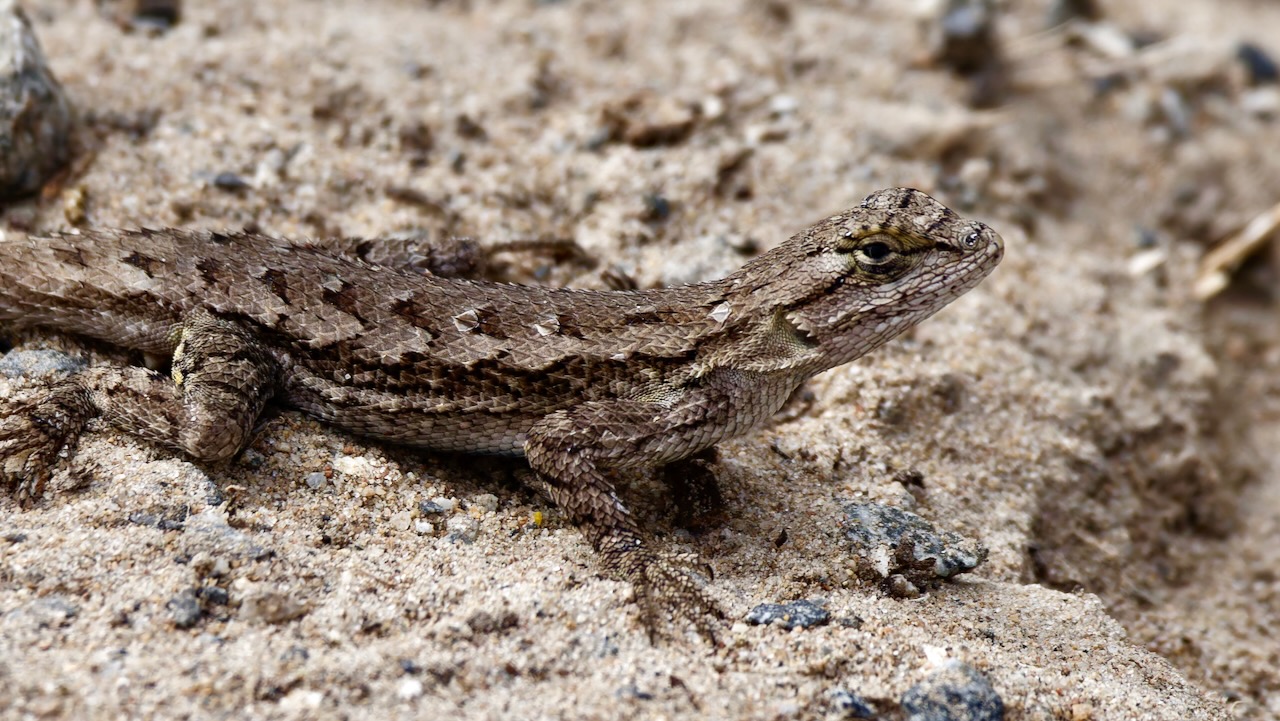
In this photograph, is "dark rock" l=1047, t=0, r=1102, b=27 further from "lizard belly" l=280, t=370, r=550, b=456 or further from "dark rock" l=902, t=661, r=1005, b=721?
"dark rock" l=902, t=661, r=1005, b=721

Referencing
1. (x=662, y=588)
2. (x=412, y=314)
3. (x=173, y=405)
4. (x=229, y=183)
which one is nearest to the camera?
(x=662, y=588)

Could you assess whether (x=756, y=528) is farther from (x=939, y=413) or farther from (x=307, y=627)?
(x=307, y=627)

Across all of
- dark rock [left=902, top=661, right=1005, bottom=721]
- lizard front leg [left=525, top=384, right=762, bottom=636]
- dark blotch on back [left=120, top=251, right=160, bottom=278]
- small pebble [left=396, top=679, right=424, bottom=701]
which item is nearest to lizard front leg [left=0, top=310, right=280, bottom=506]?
dark blotch on back [left=120, top=251, right=160, bottom=278]

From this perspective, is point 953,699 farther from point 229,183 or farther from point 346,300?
point 229,183

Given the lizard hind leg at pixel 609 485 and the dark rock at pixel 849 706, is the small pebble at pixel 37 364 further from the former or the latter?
the dark rock at pixel 849 706

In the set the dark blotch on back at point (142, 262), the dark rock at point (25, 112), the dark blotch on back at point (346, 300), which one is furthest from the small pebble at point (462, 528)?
the dark rock at point (25, 112)

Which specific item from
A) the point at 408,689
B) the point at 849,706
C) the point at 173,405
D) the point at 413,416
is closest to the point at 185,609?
the point at 408,689
